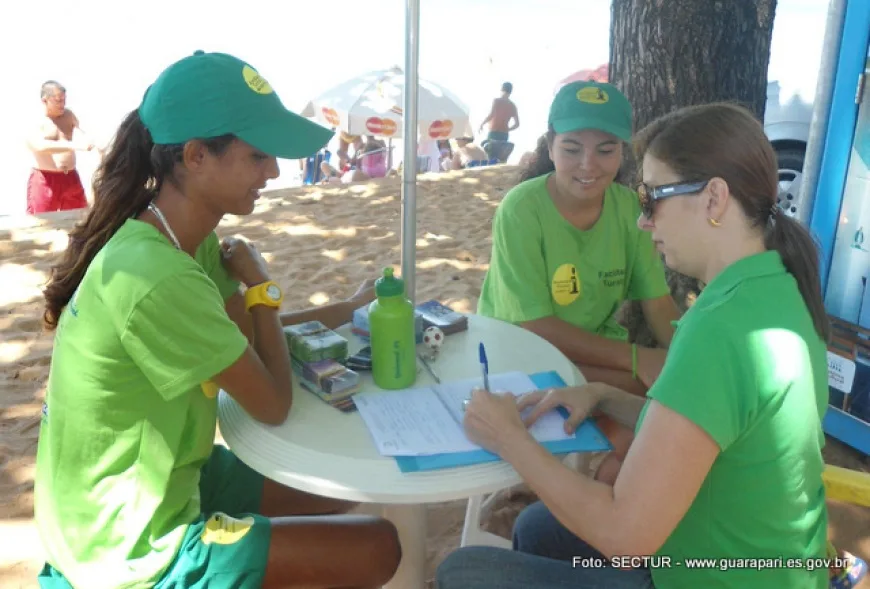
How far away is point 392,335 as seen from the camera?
1.66 metres

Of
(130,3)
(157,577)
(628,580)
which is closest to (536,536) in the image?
(628,580)

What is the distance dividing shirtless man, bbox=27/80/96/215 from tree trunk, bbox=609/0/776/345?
5003 millimetres

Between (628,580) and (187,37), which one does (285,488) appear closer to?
(628,580)

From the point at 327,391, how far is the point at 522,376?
1.48 ft

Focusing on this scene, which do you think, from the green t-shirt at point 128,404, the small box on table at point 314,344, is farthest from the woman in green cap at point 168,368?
the small box on table at point 314,344

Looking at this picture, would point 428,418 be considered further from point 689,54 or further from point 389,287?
point 689,54

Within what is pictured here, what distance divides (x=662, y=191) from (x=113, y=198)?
112 cm

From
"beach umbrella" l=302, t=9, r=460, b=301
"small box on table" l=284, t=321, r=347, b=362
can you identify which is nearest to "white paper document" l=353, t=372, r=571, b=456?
"small box on table" l=284, t=321, r=347, b=362

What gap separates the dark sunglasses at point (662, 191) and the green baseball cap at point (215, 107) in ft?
2.39

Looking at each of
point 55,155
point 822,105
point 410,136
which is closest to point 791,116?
point 822,105

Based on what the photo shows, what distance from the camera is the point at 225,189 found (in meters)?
1.64

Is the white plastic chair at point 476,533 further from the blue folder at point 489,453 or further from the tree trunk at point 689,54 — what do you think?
the tree trunk at point 689,54

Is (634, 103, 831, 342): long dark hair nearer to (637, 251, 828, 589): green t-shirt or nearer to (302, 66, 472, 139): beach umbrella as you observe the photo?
(637, 251, 828, 589): green t-shirt

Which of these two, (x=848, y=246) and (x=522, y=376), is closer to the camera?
(x=522, y=376)
